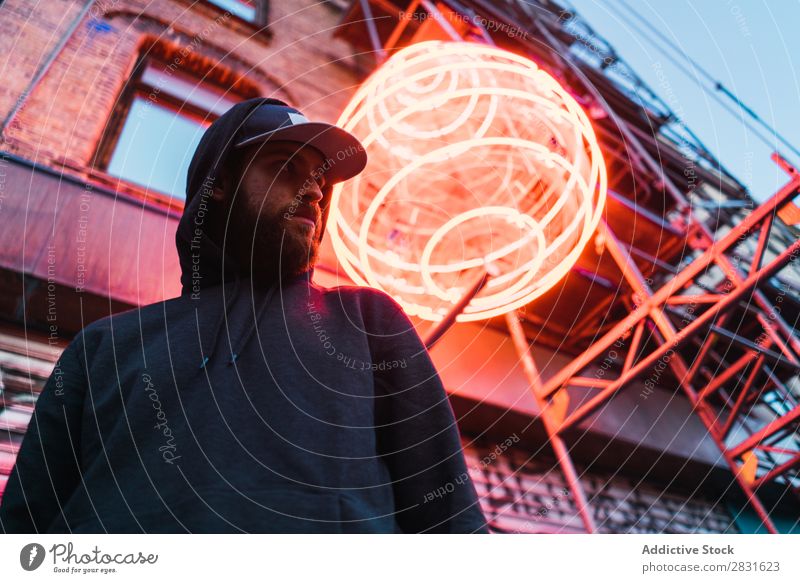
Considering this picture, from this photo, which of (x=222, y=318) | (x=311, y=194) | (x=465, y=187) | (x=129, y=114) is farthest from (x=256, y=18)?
(x=222, y=318)

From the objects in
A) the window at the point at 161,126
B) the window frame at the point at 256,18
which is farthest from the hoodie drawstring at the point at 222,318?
the window frame at the point at 256,18

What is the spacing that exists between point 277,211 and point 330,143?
0.40 meters

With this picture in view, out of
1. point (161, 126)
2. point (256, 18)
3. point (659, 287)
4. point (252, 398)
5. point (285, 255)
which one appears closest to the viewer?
point (252, 398)

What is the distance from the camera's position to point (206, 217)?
1999 mm

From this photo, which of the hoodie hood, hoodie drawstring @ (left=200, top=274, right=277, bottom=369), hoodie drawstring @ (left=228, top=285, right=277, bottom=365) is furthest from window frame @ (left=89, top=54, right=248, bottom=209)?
hoodie drawstring @ (left=228, top=285, right=277, bottom=365)

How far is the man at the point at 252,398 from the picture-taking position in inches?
49.0

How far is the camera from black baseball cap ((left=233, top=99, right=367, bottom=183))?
1.85 meters

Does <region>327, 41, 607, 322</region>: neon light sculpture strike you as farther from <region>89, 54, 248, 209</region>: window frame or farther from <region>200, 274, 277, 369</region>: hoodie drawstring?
<region>89, 54, 248, 209</region>: window frame

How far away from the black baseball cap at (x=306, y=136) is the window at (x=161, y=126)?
2.59 meters

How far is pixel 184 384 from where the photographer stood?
151cm

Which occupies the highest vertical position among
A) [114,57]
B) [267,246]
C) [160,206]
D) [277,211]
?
[277,211]

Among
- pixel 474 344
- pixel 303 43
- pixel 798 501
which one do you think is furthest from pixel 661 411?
pixel 303 43

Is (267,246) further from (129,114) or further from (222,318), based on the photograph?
(129,114)
